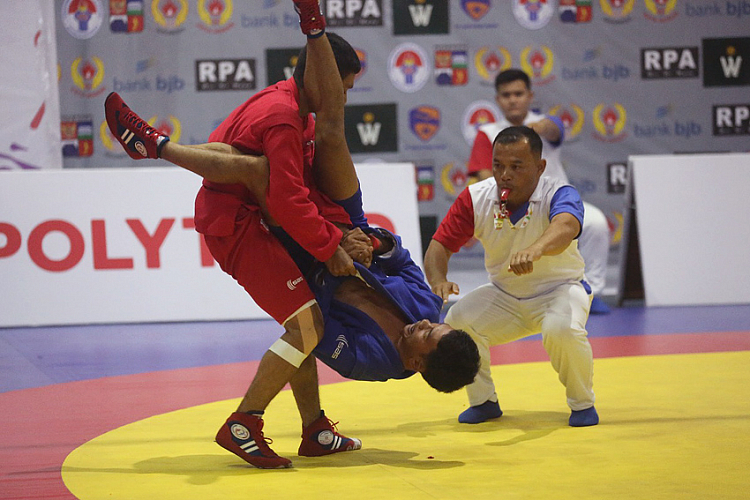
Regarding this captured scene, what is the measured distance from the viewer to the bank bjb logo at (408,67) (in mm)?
9438

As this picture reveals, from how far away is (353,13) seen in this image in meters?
9.38

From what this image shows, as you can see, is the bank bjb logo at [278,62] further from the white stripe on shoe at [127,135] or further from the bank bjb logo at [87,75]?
the white stripe on shoe at [127,135]

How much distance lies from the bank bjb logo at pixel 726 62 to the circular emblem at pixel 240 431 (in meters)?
7.68

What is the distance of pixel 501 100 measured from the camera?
22.2ft

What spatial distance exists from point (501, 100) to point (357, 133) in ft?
9.54

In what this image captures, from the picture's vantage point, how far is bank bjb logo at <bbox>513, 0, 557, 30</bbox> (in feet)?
31.1

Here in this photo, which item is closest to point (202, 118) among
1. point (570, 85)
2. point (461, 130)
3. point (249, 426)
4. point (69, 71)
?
point (69, 71)

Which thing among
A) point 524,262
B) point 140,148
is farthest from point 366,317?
point 140,148

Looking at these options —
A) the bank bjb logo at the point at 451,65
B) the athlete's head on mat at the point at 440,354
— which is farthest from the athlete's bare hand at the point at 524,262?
the bank bjb logo at the point at 451,65

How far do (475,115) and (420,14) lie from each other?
1.08m

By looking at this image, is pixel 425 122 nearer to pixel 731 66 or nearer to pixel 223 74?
pixel 223 74

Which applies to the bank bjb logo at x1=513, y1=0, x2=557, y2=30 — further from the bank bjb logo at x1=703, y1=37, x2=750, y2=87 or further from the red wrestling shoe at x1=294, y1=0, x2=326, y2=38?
the red wrestling shoe at x1=294, y1=0, x2=326, y2=38

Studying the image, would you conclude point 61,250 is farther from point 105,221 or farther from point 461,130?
point 461,130

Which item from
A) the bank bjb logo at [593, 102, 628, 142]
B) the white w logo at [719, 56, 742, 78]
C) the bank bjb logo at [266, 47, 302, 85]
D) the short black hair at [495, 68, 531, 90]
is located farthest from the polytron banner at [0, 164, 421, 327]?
the white w logo at [719, 56, 742, 78]
